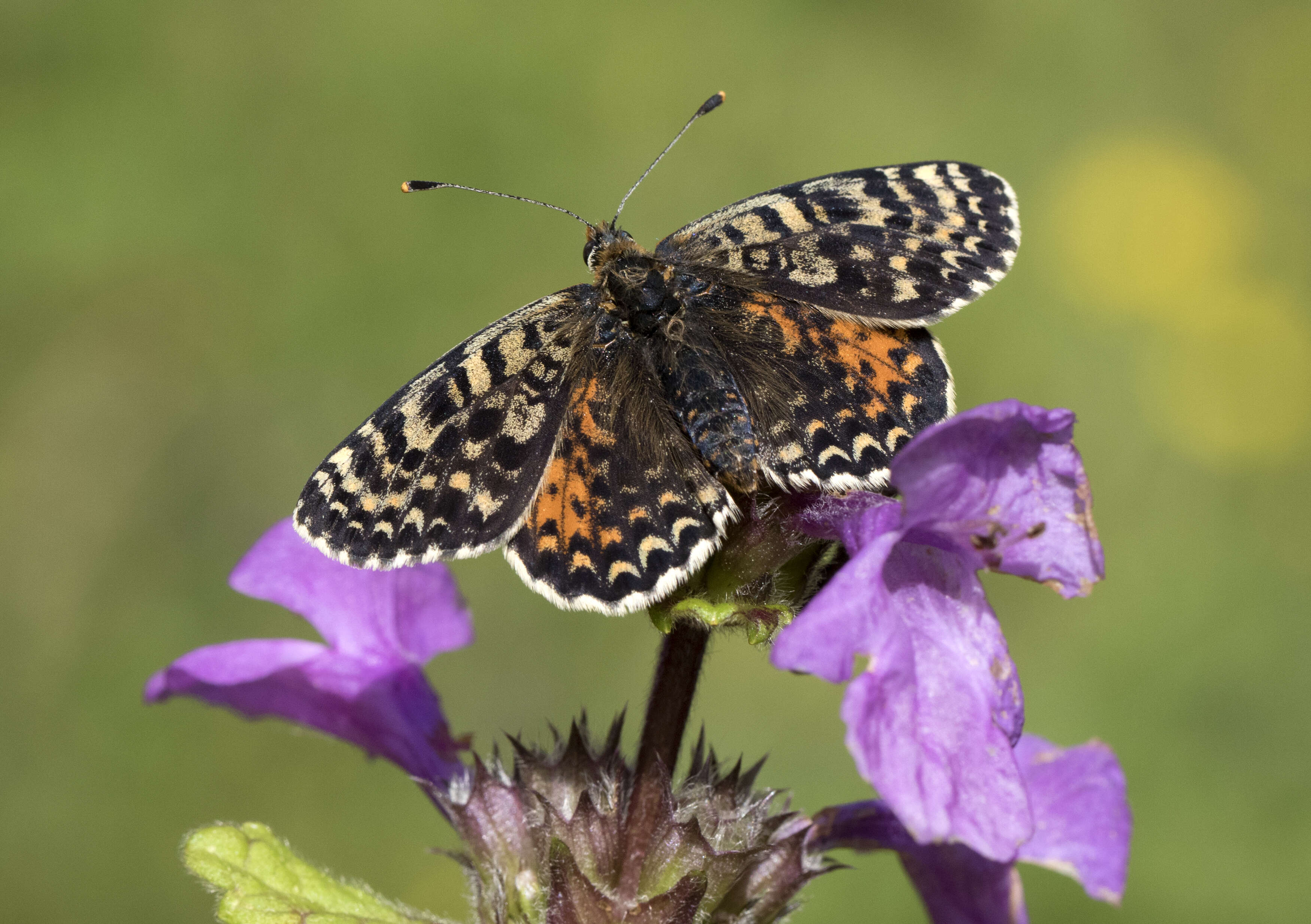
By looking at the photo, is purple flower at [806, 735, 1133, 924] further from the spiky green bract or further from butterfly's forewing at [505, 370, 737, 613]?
butterfly's forewing at [505, 370, 737, 613]

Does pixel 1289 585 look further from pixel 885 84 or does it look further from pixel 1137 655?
pixel 885 84

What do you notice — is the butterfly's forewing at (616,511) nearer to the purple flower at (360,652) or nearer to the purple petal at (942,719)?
the purple petal at (942,719)

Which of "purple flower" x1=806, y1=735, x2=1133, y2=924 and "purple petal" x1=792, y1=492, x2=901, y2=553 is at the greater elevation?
"purple petal" x1=792, y1=492, x2=901, y2=553

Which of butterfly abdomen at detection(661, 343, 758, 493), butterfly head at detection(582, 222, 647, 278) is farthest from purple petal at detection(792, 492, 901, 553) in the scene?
butterfly head at detection(582, 222, 647, 278)

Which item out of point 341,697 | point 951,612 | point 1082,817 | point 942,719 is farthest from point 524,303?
point 942,719

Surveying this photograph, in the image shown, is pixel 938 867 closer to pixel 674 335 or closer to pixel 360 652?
pixel 674 335

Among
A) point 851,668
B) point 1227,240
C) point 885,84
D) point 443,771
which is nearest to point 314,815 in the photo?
point 443,771

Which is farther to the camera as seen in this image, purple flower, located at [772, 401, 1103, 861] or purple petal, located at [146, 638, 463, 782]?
purple petal, located at [146, 638, 463, 782]
